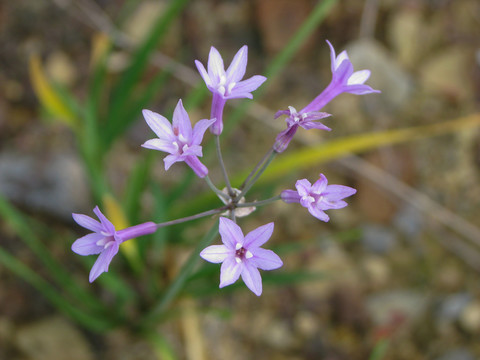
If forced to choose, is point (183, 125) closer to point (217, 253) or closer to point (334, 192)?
point (217, 253)

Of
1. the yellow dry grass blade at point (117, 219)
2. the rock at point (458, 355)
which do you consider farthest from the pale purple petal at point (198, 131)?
the rock at point (458, 355)

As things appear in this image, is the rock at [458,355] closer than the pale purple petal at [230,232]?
No

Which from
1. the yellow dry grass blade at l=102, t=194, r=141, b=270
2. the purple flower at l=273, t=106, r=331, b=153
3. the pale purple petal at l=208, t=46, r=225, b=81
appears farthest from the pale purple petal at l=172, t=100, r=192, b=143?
the yellow dry grass blade at l=102, t=194, r=141, b=270

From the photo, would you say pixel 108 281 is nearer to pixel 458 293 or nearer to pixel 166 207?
pixel 166 207

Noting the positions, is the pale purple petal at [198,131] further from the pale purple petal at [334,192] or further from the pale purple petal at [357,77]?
the pale purple petal at [357,77]

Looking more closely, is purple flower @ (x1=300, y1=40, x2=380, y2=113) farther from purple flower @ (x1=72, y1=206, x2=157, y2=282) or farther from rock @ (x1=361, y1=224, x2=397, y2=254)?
rock @ (x1=361, y1=224, x2=397, y2=254)
